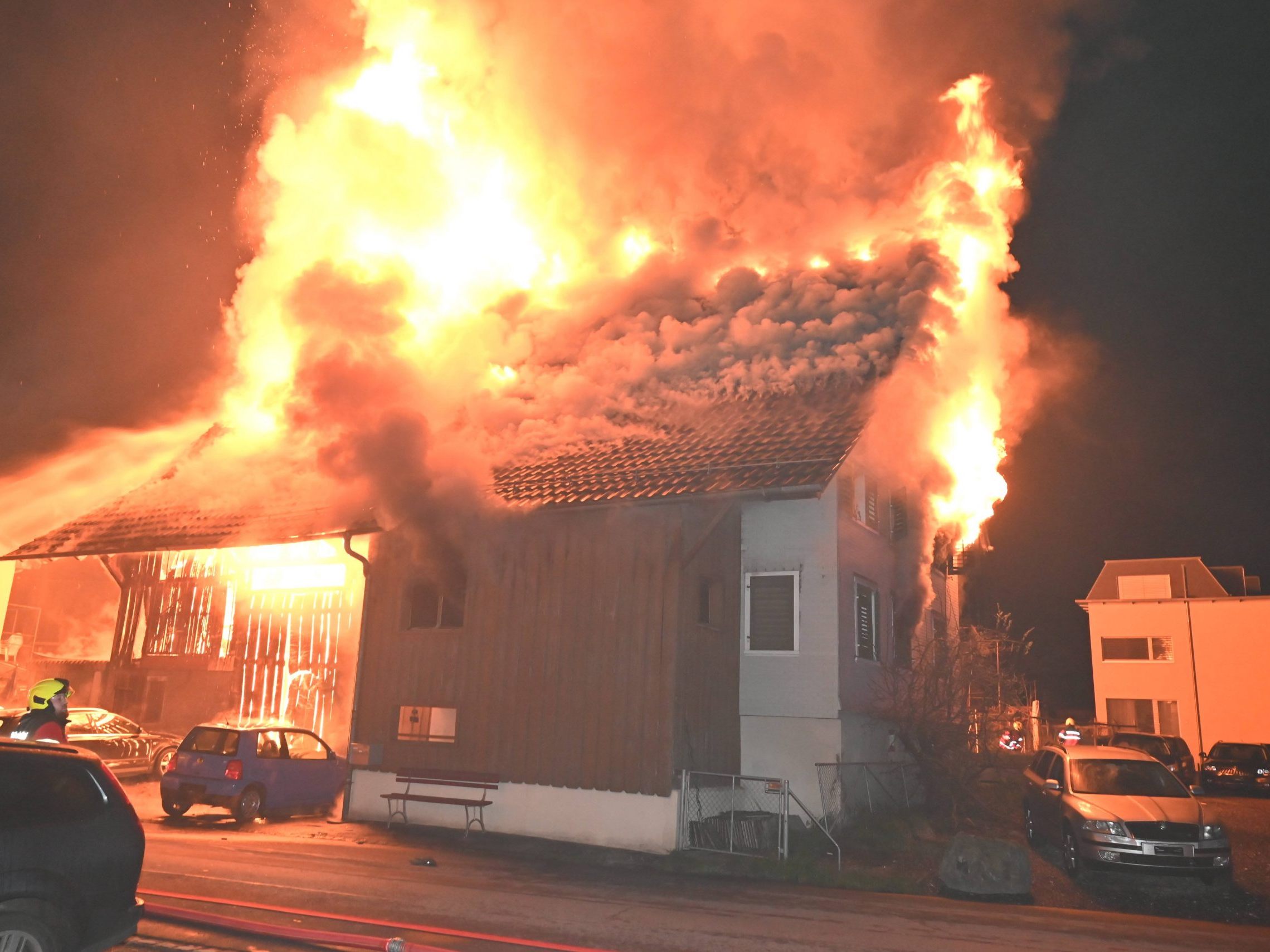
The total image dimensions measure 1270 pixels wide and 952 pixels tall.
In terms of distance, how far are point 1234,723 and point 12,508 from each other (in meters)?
38.9

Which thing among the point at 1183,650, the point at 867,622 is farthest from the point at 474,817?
the point at 1183,650

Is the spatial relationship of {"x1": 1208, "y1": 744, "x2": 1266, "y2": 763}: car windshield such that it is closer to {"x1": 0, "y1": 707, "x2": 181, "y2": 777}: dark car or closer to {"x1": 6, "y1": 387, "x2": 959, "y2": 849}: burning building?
{"x1": 6, "y1": 387, "x2": 959, "y2": 849}: burning building

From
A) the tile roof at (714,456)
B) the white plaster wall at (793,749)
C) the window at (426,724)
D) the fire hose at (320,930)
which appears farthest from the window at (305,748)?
the white plaster wall at (793,749)

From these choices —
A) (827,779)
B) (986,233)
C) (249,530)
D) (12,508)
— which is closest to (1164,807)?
(827,779)

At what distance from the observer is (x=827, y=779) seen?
13.7 meters

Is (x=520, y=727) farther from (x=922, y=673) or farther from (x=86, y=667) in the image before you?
(x=86, y=667)

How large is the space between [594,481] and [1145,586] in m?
32.4

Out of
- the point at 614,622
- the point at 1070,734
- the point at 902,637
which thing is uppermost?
the point at 902,637

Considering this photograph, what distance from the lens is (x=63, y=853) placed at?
5.13 metres

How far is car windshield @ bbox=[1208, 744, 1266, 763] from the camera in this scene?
24.4 m

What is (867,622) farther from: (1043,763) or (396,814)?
(396,814)

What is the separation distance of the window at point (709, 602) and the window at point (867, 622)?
105 inches

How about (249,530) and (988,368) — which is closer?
(249,530)

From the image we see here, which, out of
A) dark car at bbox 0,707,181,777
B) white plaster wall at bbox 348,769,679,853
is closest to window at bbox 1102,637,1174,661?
white plaster wall at bbox 348,769,679,853
